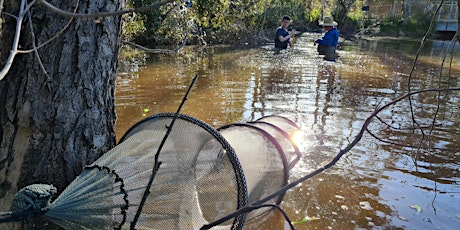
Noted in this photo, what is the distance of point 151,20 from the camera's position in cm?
1855

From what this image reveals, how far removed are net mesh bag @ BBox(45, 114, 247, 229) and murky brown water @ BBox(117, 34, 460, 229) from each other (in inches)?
41.2

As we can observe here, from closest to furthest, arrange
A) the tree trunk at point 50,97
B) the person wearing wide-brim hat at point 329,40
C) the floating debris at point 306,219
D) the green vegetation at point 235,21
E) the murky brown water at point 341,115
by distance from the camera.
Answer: the tree trunk at point 50,97 < the floating debris at point 306,219 < the murky brown water at point 341,115 < the green vegetation at point 235,21 < the person wearing wide-brim hat at point 329,40

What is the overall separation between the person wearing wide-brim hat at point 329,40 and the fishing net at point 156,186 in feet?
39.4

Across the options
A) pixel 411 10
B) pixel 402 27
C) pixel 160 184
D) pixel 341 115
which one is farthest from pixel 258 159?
pixel 411 10

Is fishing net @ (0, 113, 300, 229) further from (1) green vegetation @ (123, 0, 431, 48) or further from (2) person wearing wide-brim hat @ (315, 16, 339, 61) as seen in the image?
(2) person wearing wide-brim hat @ (315, 16, 339, 61)

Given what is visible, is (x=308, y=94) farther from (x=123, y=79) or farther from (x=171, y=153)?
(x=171, y=153)

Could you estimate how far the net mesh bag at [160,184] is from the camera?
1961mm

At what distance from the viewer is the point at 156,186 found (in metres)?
2.19

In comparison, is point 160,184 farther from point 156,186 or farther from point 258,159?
point 258,159

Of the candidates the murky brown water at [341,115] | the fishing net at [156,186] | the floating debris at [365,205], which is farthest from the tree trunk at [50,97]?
the floating debris at [365,205]

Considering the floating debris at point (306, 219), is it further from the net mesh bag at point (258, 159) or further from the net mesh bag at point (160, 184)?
the net mesh bag at point (160, 184)

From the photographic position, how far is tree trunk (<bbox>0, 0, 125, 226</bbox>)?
2.41 meters

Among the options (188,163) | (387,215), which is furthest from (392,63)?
(188,163)

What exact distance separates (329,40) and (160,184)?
13062mm
